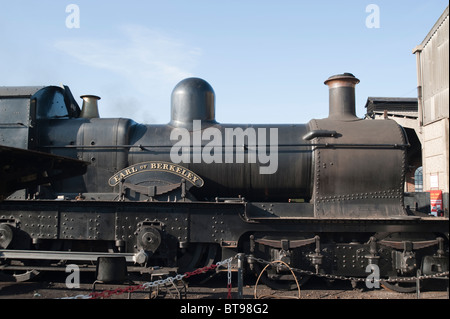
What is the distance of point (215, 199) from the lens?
754 centimetres

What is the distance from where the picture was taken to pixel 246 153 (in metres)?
7.60

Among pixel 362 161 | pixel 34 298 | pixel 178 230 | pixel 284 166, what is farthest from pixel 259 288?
pixel 34 298

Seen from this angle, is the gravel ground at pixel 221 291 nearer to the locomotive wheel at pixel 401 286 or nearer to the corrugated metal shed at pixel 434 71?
the locomotive wheel at pixel 401 286

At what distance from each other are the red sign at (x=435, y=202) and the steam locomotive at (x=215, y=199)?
659 mm

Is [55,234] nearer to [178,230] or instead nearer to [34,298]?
[34,298]
